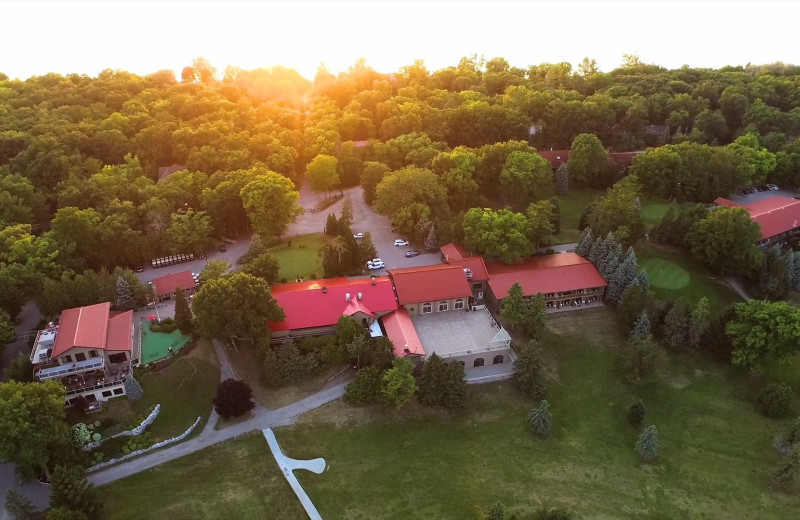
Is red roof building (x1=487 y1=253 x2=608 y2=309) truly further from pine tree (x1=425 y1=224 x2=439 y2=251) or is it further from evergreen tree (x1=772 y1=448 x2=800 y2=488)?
evergreen tree (x1=772 y1=448 x2=800 y2=488)

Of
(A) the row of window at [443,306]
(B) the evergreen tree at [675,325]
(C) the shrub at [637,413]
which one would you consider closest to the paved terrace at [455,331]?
(A) the row of window at [443,306]

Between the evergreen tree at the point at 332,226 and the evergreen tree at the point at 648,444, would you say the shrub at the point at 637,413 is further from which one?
the evergreen tree at the point at 332,226

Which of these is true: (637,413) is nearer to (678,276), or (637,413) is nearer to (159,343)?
(678,276)

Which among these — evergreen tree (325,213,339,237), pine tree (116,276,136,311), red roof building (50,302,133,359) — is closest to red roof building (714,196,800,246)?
evergreen tree (325,213,339,237)

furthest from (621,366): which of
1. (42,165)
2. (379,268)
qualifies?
(42,165)

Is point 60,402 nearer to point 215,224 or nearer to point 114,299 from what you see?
point 114,299

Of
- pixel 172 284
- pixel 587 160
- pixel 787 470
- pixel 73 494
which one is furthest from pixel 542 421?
pixel 587 160
